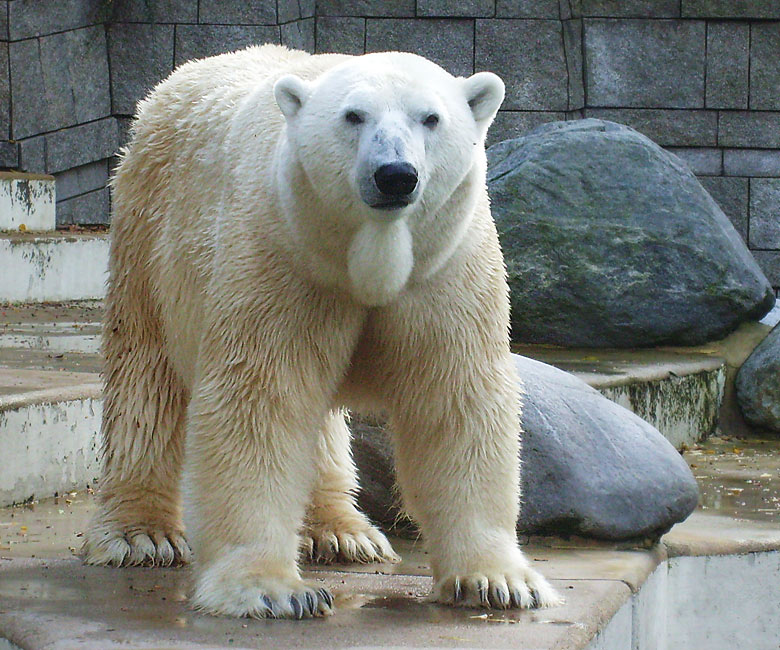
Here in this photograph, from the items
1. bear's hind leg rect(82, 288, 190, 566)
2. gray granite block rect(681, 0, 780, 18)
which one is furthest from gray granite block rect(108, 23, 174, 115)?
bear's hind leg rect(82, 288, 190, 566)

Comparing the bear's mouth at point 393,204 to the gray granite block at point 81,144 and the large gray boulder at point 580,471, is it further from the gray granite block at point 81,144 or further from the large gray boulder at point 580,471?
the gray granite block at point 81,144

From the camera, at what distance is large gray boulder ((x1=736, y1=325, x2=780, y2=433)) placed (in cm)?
629

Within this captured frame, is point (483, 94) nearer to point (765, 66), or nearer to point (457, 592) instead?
point (457, 592)

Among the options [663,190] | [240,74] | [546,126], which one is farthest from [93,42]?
[240,74]

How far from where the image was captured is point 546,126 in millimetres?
7031

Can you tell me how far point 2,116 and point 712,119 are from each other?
16.2ft

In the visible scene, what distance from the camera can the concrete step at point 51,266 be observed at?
22.8ft

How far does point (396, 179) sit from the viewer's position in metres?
2.43

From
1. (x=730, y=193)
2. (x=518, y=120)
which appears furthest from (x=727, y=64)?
(x=518, y=120)

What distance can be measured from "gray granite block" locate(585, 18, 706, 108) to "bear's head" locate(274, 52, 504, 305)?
702 cm

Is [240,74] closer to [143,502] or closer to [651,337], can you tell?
[143,502]

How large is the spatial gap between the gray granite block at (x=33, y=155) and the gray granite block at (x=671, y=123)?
3837 mm

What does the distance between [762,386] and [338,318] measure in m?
4.00

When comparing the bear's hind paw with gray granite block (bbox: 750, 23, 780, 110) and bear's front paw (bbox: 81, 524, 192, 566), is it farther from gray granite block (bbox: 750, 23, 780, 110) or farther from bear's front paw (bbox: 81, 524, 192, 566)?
gray granite block (bbox: 750, 23, 780, 110)
